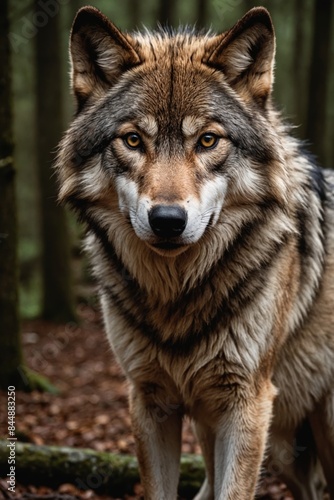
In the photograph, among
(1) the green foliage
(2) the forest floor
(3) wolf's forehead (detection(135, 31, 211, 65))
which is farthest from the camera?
(1) the green foliage

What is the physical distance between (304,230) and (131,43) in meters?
1.58

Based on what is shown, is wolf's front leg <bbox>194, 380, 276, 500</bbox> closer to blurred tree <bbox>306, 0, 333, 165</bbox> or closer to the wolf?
the wolf

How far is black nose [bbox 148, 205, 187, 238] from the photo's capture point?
121 inches

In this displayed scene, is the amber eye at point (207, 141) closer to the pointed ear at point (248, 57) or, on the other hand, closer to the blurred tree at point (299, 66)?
the pointed ear at point (248, 57)

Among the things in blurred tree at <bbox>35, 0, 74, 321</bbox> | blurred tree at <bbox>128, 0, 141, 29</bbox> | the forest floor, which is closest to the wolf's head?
the forest floor

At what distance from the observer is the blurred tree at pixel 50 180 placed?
454 inches

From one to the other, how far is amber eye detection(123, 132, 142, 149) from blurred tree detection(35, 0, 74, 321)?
25.9ft

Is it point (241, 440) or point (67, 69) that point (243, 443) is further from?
point (67, 69)

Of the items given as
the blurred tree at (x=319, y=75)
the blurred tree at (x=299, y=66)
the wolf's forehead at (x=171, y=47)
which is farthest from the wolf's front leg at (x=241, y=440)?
the blurred tree at (x=299, y=66)

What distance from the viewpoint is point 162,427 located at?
3.98m

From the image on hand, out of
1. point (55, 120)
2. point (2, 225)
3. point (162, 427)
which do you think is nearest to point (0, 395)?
point (2, 225)

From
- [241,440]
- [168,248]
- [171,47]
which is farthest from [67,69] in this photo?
[241,440]

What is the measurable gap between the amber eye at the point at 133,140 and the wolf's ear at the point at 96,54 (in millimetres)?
477

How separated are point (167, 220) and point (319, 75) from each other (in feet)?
32.4
